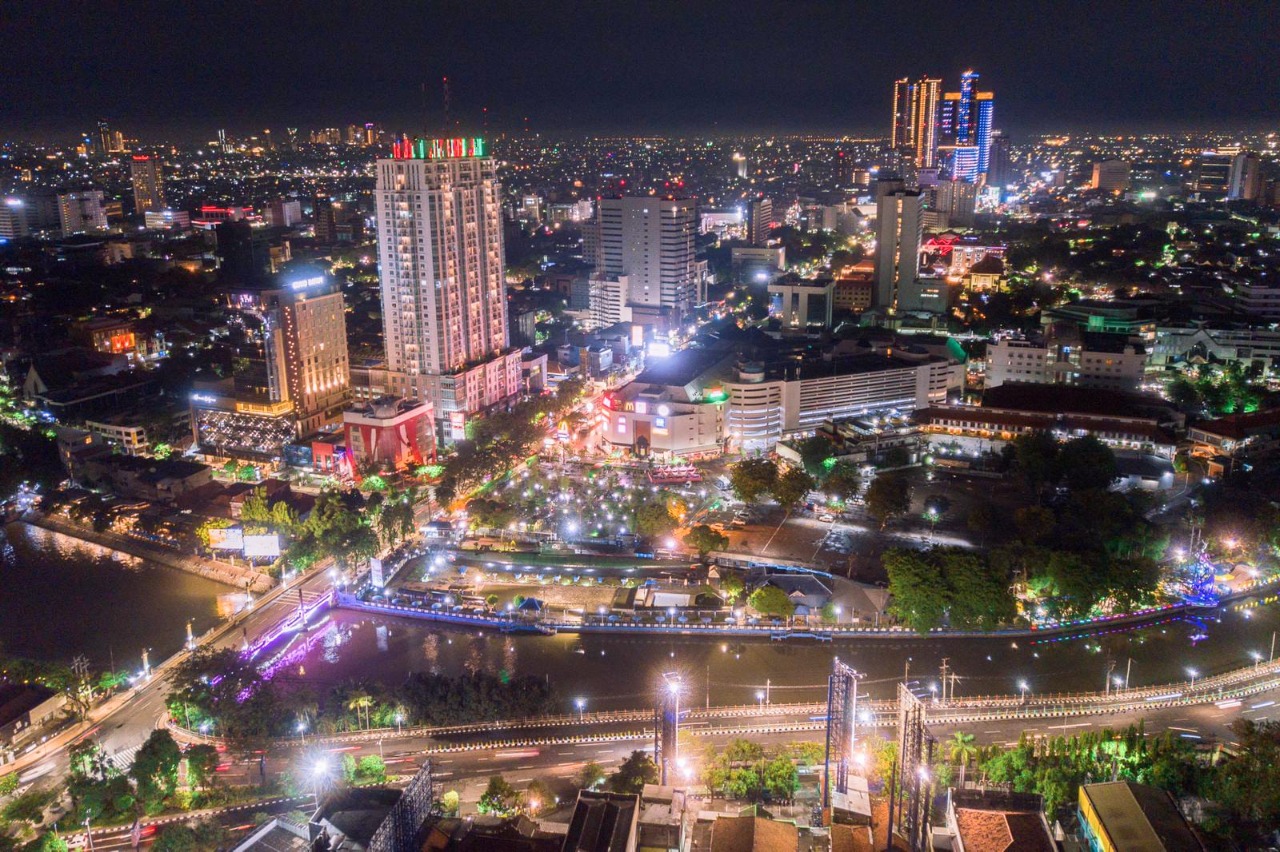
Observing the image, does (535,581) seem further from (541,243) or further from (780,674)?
(541,243)

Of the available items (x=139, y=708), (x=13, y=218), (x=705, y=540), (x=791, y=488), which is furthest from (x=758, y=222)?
(x=139, y=708)

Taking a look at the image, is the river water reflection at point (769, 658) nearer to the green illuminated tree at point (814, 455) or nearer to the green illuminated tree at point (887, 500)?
the green illuminated tree at point (887, 500)

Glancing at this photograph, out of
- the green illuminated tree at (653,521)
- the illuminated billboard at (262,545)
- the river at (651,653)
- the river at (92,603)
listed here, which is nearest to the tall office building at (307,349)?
the river at (92,603)

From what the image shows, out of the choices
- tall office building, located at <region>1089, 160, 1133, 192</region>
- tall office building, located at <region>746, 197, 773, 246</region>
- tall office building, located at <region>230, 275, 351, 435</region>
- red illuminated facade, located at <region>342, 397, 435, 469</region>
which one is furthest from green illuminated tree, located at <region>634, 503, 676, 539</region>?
tall office building, located at <region>1089, 160, 1133, 192</region>

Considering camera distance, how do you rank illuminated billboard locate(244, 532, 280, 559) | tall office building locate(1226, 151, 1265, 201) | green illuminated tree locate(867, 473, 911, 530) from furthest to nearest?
tall office building locate(1226, 151, 1265, 201) → green illuminated tree locate(867, 473, 911, 530) → illuminated billboard locate(244, 532, 280, 559)

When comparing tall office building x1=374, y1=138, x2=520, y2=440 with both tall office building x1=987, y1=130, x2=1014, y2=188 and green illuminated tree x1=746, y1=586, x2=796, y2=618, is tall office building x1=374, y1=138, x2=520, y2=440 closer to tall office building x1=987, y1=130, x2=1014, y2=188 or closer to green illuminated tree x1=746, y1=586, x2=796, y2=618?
green illuminated tree x1=746, y1=586, x2=796, y2=618
